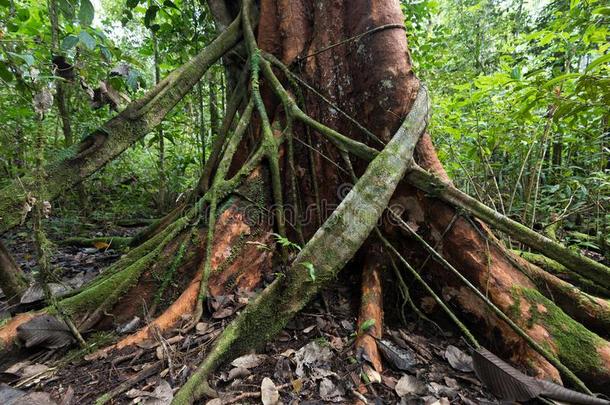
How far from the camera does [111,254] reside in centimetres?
399

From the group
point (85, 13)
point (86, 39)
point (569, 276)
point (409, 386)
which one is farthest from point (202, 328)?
point (569, 276)

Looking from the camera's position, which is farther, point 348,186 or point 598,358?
point 348,186

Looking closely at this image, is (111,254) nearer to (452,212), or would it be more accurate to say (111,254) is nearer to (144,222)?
(144,222)

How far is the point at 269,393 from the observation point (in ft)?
5.22

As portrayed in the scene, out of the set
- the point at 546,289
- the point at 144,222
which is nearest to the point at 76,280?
the point at 144,222

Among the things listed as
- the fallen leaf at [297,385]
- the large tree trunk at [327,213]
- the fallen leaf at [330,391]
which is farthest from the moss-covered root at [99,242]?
the fallen leaf at [330,391]

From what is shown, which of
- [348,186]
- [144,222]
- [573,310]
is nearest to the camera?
[573,310]

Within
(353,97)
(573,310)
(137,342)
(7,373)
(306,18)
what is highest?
(306,18)

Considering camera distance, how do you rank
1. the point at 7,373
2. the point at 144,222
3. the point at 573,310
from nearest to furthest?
the point at 7,373, the point at 573,310, the point at 144,222

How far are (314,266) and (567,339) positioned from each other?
1520 millimetres

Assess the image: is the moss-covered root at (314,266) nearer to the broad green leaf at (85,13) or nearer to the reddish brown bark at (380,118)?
the reddish brown bark at (380,118)

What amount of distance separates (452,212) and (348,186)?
792mm

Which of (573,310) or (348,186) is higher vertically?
(348,186)

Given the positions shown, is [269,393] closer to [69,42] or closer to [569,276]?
[69,42]
